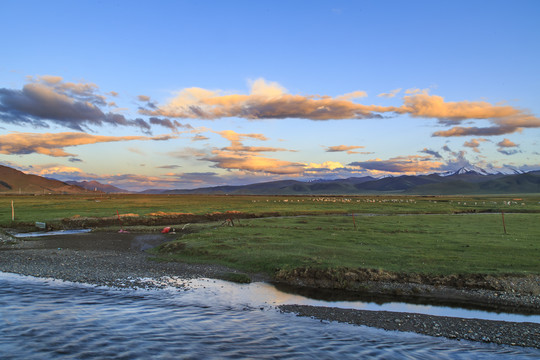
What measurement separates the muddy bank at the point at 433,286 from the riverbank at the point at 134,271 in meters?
0.47

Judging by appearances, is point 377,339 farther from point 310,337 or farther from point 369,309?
point 369,309

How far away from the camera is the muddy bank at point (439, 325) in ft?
46.5

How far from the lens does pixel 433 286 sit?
21.2 metres

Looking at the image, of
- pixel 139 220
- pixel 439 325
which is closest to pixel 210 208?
pixel 139 220

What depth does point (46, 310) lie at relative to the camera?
56.5 ft

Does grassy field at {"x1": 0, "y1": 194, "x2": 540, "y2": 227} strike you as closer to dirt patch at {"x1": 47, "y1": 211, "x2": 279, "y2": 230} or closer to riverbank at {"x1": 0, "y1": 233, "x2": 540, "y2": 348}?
dirt patch at {"x1": 47, "y1": 211, "x2": 279, "y2": 230}

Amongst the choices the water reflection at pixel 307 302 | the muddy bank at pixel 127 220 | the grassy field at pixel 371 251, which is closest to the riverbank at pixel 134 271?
the water reflection at pixel 307 302

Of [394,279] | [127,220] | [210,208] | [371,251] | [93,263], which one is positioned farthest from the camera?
[210,208]

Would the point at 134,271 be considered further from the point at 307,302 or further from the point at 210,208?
the point at 210,208

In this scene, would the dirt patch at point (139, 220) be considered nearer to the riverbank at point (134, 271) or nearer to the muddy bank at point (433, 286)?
the riverbank at point (134, 271)

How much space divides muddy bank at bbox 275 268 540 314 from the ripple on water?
5480 mm

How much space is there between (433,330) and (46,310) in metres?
16.9

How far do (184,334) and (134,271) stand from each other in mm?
12353

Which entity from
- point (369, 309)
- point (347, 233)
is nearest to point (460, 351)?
point (369, 309)
